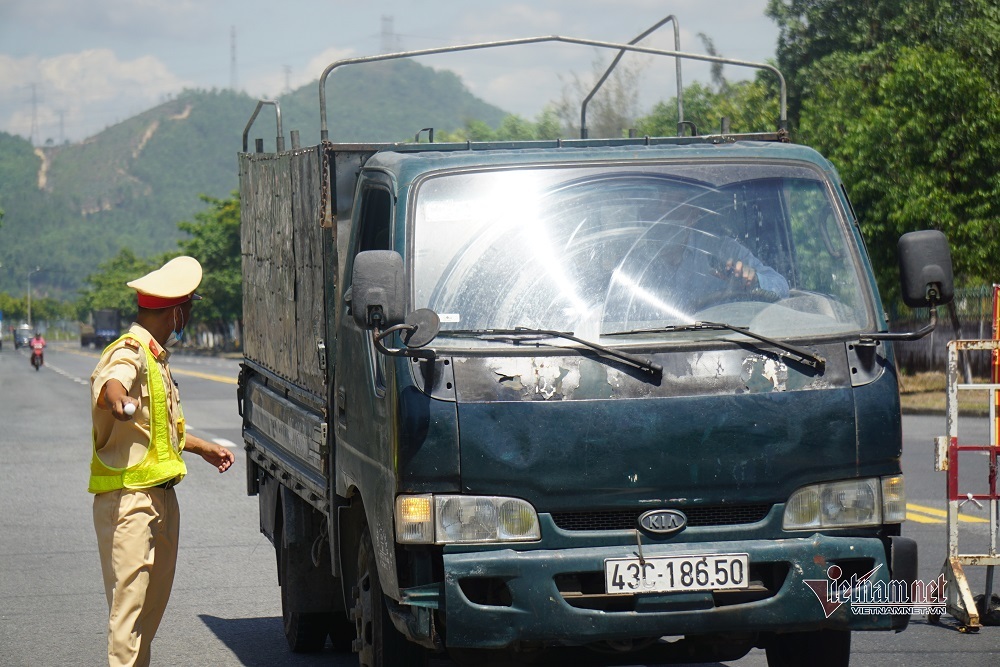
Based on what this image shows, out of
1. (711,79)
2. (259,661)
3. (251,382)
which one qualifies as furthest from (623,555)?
(711,79)

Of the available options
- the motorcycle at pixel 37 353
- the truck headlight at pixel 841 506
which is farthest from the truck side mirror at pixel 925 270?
the motorcycle at pixel 37 353

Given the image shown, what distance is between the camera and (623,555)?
4.63 metres

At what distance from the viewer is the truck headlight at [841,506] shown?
4750 mm

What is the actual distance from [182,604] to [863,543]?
16.4 feet

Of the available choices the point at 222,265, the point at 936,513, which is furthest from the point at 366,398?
the point at 222,265

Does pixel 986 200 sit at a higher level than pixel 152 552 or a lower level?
higher

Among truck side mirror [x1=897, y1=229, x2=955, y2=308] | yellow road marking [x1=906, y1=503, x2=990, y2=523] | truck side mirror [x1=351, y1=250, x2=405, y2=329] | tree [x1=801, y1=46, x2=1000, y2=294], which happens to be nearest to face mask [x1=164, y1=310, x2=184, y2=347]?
truck side mirror [x1=351, y1=250, x2=405, y2=329]

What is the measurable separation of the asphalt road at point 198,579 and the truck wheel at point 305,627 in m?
0.06

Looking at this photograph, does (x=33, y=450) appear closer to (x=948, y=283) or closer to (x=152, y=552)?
(x=152, y=552)

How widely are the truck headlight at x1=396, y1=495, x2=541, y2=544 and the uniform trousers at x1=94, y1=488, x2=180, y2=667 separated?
119 cm

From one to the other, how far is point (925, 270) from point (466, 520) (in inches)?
67.5

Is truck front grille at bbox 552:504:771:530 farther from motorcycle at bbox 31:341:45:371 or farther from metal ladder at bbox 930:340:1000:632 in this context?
motorcycle at bbox 31:341:45:371

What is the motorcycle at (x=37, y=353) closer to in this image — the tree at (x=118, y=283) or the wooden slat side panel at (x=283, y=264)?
the wooden slat side panel at (x=283, y=264)

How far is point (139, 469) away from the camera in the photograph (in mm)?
5367
